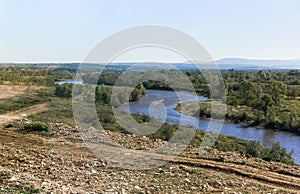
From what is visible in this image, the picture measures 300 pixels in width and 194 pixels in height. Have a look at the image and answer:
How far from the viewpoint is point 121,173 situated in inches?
371

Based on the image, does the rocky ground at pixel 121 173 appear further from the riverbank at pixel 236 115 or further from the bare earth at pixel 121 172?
the riverbank at pixel 236 115

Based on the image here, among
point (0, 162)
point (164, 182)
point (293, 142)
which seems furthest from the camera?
point (293, 142)

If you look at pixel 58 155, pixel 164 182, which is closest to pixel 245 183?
pixel 164 182

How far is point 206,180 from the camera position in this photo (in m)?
9.25

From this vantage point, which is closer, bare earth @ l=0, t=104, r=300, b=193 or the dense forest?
bare earth @ l=0, t=104, r=300, b=193

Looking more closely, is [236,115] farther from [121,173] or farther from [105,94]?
[121,173]

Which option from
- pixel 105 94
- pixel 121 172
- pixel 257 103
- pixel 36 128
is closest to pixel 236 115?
pixel 257 103

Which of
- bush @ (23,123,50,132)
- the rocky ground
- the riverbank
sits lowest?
the riverbank

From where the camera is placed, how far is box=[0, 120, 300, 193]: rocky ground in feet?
26.7

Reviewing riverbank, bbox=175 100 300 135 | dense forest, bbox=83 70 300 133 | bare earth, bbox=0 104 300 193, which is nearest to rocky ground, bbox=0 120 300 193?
bare earth, bbox=0 104 300 193

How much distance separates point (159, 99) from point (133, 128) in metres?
33.0

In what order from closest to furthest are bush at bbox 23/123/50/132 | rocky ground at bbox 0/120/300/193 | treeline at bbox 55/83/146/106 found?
rocky ground at bbox 0/120/300/193, bush at bbox 23/123/50/132, treeline at bbox 55/83/146/106

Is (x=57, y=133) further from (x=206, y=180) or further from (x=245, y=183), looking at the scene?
(x=245, y=183)

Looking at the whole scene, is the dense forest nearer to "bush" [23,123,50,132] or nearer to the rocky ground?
"bush" [23,123,50,132]
